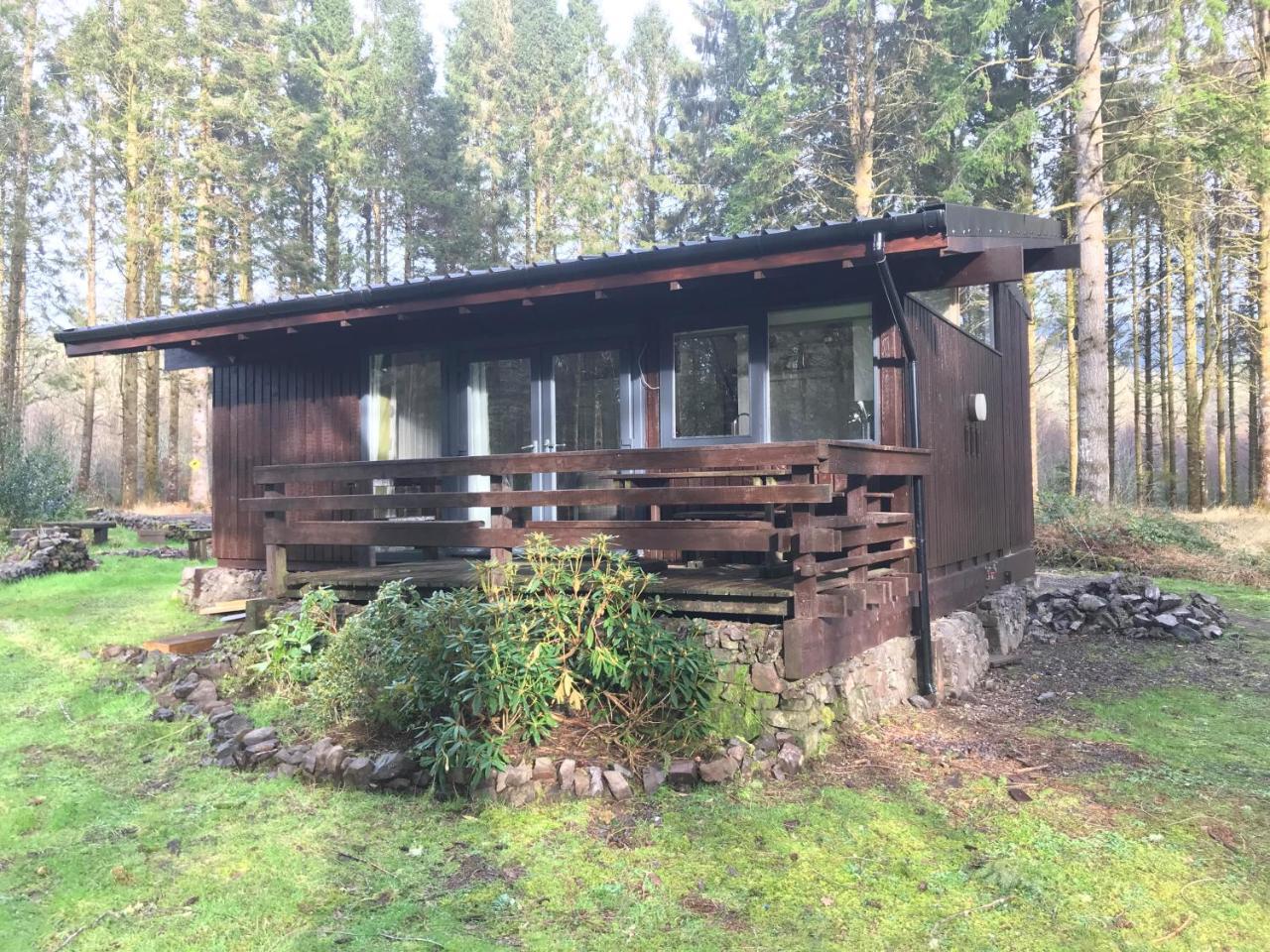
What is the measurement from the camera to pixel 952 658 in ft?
18.2

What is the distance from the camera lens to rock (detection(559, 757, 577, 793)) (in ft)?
11.3

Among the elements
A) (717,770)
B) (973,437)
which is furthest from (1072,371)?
(717,770)

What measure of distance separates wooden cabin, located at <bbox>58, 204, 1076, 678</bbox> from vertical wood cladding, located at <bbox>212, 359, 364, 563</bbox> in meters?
0.02

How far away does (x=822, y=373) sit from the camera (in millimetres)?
5723

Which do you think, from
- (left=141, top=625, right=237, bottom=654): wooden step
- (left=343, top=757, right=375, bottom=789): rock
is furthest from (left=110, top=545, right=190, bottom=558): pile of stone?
(left=343, top=757, right=375, bottom=789): rock

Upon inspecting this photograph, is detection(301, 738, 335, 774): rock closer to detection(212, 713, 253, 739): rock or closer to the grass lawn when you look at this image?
the grass lawn

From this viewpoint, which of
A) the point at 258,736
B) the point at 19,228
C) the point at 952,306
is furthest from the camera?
the point at 19,228

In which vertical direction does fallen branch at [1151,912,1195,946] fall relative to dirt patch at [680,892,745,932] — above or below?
below

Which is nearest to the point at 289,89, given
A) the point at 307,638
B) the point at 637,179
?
the point at 637,179

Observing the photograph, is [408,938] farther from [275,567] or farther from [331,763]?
[275,567]

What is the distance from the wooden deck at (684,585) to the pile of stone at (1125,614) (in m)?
4.28

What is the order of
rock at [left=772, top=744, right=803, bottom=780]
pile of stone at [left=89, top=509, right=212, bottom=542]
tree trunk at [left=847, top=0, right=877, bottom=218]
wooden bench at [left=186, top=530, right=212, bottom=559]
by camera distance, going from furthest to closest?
tree trunk at [left=847, top=0, right=877, bottom=218] < pile of stone at [left=89, top=509, right=212, bottom=542] < wooden bench at [left=186, top=530, right=212, bottom=559] < rock at [left=772, top=744, right=803, bottom=780]

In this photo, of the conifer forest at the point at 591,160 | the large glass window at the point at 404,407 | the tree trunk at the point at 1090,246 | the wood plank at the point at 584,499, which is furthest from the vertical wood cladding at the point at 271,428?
the tree trunk at the point at 1090,246

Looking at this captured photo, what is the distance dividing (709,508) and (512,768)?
2770mm
